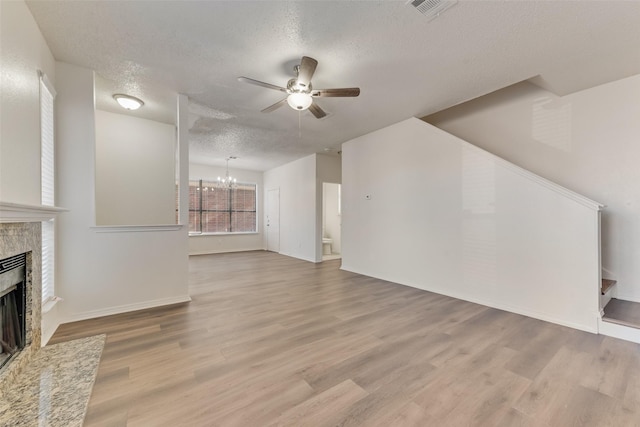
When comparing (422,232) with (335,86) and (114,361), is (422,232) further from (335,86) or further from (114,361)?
(114,361)

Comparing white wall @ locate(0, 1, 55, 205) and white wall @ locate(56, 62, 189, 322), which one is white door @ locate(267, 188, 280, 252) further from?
white wall @ locate(0, 1, 55, 205)

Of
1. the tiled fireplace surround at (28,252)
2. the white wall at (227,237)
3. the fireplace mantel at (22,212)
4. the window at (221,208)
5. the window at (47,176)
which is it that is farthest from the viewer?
the window at (221,208)

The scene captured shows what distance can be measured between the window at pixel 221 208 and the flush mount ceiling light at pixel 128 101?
4.34 m

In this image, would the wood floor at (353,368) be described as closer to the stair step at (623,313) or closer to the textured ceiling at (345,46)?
the stair step at (623,313)

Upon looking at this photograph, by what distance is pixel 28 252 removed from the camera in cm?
205

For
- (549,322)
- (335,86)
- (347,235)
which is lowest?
(549,322)

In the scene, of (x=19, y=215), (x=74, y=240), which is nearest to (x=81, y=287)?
(x=74, y=240)

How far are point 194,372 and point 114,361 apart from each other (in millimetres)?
726

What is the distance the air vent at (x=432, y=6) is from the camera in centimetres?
195

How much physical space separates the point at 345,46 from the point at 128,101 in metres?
3.18

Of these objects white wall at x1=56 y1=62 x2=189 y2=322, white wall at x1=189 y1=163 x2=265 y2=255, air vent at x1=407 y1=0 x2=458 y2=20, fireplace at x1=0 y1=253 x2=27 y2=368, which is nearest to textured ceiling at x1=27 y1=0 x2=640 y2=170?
air vent at x1=407 y1=0 x2=458 y2=20

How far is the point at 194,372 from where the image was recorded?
6.29 ft

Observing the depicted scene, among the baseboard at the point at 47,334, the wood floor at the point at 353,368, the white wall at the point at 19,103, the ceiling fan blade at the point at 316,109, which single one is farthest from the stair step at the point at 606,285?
the baseboard at the point at 47,334

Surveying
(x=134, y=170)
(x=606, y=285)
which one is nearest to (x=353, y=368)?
(x=606, y=285)
